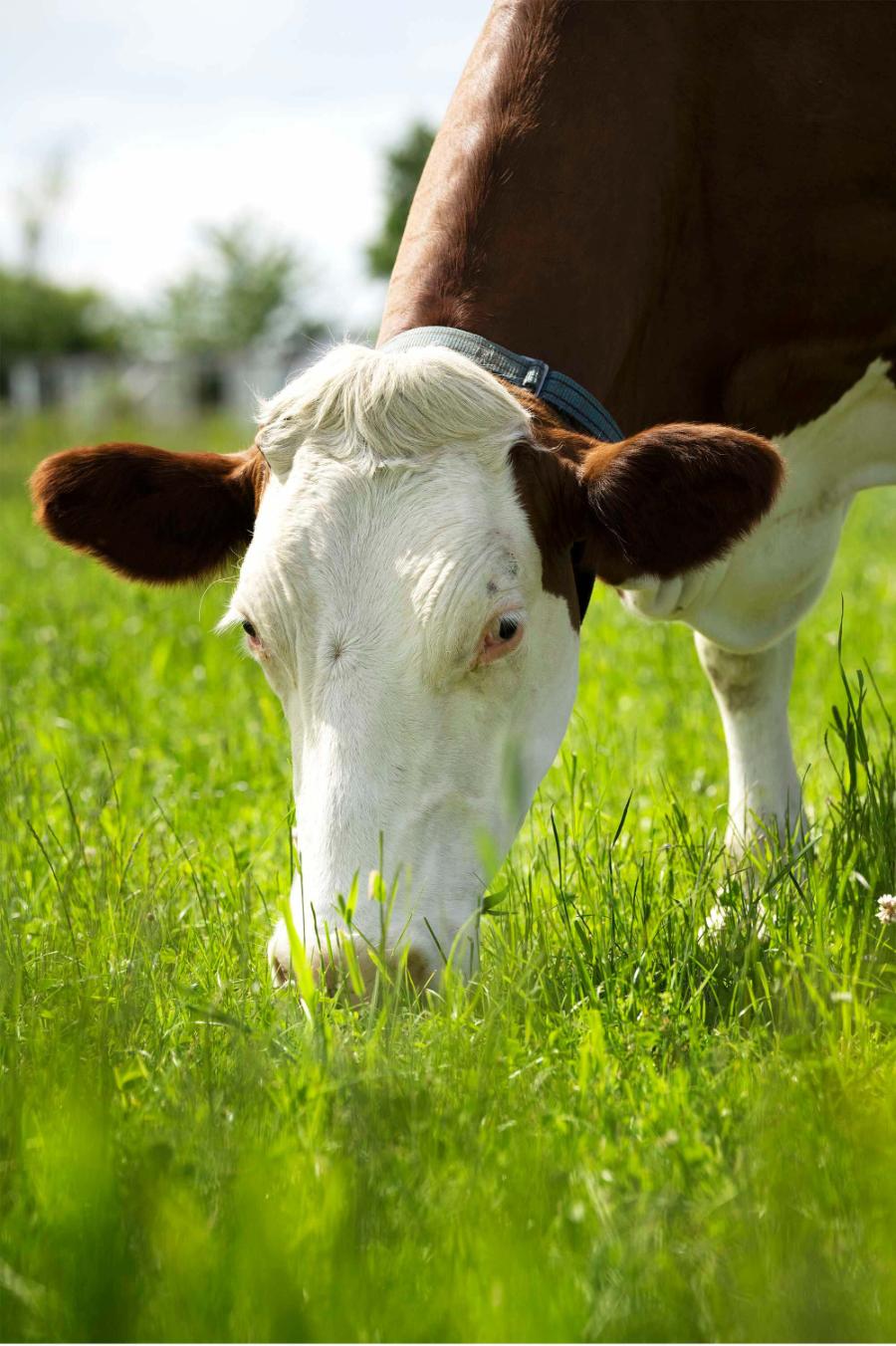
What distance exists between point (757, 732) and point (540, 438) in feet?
5.69

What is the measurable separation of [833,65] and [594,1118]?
266 centimetres

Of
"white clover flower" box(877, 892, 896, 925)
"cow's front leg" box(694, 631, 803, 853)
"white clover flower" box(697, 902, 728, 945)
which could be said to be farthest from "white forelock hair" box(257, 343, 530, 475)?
"cow's front leg" box(694, 631, 803, 853)

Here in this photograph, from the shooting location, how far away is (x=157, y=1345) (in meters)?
1.81

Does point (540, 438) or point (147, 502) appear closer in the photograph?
point (540, 438)

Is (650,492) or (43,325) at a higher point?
(650,492)

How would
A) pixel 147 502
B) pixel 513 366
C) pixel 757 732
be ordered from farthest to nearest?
pixel 757 732, pixel 147 502, pixel 513 366

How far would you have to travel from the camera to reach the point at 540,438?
3146 millimetres

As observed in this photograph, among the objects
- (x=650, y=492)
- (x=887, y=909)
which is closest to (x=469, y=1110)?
(x=887, y=909)

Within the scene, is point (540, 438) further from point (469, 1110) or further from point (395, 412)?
point (469, 1110)

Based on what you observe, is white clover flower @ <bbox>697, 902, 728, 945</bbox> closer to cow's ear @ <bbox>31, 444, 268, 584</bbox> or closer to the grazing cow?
the grazing cow

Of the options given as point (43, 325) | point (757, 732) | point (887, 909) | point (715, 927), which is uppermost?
point (887, 909)

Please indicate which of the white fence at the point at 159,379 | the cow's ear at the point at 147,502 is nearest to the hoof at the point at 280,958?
the cow's ear at the point at 147,502

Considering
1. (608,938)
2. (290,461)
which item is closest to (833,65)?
(290,461)

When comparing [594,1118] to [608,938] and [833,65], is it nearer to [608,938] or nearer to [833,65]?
[608,938]
